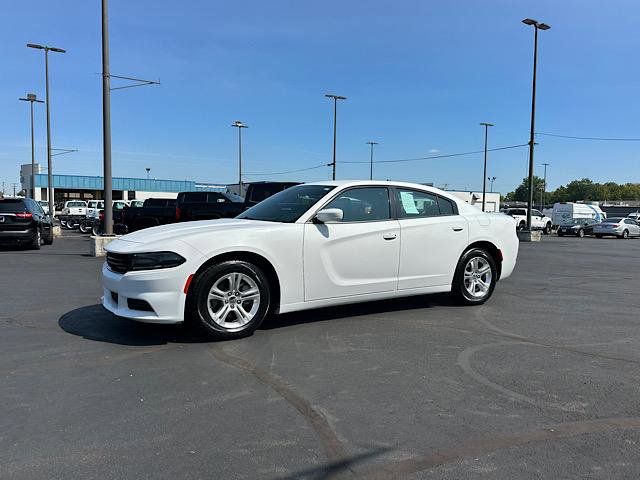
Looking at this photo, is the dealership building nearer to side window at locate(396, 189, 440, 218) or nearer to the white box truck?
the white box truck

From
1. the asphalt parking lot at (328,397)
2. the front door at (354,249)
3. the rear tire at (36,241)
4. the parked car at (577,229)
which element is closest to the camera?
the asphalt parking lot at (328,397)

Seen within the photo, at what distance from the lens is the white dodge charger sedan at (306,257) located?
4.93 m

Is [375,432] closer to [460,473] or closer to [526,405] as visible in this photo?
[460,473]

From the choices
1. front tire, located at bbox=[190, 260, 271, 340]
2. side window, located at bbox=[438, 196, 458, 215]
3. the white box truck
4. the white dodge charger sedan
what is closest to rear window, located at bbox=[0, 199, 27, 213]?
the white dodge charger sedan

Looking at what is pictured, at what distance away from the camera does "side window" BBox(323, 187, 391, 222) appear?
596 cm

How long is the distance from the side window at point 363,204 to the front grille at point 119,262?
2.13 metres

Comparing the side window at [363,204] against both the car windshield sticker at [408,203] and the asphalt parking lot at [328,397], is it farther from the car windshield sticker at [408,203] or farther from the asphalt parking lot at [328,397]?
the asphalt parking lot at [328,397]

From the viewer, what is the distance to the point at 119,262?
5133mm

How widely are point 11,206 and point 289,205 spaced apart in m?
11.8

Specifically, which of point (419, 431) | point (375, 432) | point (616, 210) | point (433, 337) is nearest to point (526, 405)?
→ point (419, 431)

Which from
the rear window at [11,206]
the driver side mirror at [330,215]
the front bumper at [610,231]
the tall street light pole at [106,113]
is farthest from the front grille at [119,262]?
the front bumper at [610,231]

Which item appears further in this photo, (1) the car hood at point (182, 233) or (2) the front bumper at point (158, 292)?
(1) the car hood at point (182, 233)

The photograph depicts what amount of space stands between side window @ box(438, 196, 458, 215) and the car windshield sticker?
47cm

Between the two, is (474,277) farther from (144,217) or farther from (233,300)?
(144,217)
